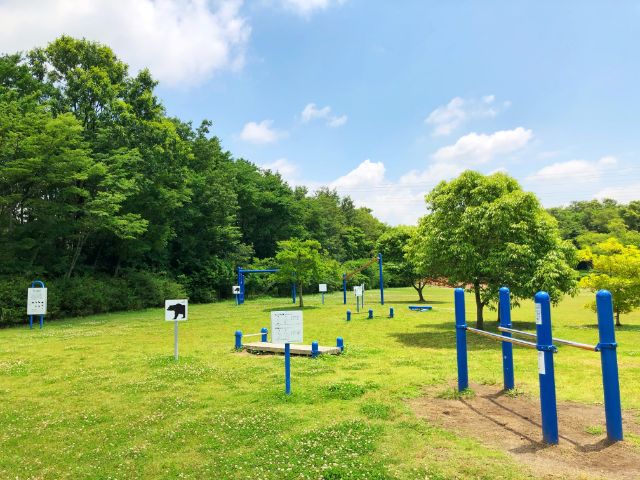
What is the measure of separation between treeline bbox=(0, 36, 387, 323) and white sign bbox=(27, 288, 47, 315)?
219cm

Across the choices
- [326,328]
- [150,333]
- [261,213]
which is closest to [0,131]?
[150,333]

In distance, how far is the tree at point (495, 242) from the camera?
1397cm

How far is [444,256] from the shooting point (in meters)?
14.9

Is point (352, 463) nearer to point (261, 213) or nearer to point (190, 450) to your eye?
point (190, 450)

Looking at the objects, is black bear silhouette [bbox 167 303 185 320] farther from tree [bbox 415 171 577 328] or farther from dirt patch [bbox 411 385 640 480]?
tree [bbox 415 171 577 328]

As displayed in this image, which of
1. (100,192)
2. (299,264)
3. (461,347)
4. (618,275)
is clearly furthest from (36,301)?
(618,275)

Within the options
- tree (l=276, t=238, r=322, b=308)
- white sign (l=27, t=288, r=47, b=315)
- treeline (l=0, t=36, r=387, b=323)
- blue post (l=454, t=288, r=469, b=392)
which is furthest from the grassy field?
tree (l=276, t=238, r=322, b=308)

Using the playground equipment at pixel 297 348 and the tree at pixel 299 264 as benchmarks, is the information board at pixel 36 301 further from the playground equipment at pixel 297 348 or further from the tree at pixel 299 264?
the tree at pixel 299 264

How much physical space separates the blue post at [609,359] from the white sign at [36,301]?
20999 millimetres

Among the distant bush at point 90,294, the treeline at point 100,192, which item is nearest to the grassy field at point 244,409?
the distant bush at point 90,294

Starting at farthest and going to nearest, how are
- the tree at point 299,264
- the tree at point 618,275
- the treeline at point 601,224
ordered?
the treeline at point 601,224, the tree at point 299,264, the tree at point 618,275

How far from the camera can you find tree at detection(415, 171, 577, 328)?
14.0 metres

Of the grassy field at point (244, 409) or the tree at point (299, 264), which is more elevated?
the tree at point (299, 264)

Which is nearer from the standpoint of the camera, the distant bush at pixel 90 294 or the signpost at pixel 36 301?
the signpost at pixel 36 301
